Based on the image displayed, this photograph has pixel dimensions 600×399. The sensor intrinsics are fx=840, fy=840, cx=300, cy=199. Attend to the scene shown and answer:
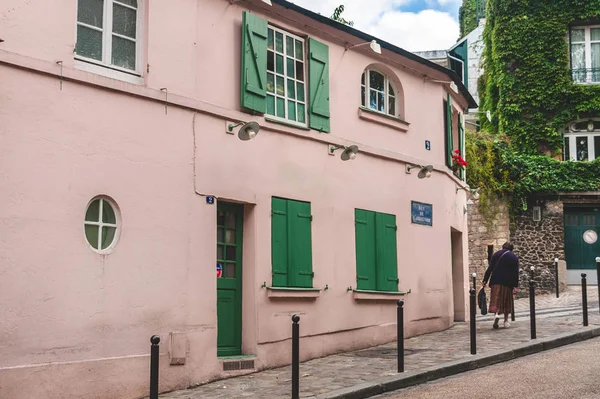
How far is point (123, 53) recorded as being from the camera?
10344 mm

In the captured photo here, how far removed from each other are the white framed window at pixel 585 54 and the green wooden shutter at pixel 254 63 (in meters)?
20.2

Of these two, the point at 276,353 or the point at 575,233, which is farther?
the point at 575,233

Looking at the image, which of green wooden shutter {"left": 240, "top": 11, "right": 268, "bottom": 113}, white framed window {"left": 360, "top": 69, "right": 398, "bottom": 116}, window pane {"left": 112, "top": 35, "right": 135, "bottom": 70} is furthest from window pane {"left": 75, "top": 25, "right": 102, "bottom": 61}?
white framed window {"left": 360, "top": 69, "right": 398, "bottom": 116}

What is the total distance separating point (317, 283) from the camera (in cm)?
1276

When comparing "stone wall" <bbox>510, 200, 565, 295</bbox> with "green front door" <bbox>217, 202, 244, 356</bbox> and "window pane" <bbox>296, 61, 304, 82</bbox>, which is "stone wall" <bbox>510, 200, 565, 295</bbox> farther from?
"green front door" <bbox>217, 202, 244, 356</bbox>

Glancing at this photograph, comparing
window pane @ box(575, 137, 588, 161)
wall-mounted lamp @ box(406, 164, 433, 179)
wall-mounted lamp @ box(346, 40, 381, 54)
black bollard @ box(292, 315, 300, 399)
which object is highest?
window pane @ box(575, 137, 588, 161)

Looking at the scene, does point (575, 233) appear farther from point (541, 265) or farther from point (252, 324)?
point (252, 324)

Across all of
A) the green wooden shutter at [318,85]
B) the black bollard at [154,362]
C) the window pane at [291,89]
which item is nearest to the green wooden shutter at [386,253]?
the green wooden shutter at [318,85]

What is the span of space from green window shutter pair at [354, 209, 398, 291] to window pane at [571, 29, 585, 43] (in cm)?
1789

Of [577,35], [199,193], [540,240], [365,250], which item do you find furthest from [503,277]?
[577,35]

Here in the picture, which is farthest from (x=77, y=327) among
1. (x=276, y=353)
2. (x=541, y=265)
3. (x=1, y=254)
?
(x=541, y=265)

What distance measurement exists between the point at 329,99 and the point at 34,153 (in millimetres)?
5697

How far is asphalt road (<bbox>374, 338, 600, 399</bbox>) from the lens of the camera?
901cm

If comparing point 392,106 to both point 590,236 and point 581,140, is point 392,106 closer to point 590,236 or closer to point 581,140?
point 590,236
